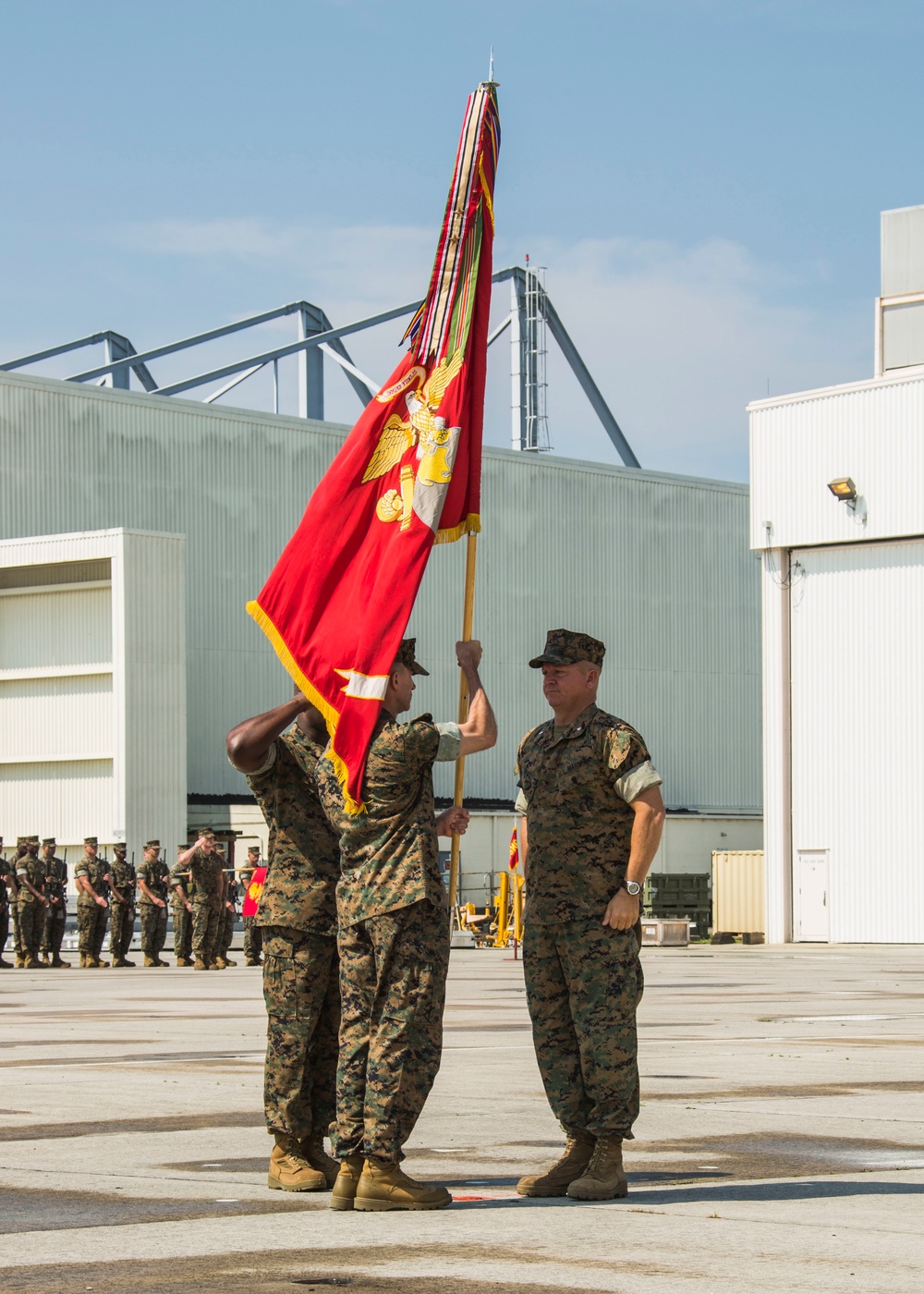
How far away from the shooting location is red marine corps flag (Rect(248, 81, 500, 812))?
8.20 metres

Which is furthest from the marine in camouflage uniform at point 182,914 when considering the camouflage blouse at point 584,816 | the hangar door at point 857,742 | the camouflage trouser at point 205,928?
the camouflage blouse at point 584,816

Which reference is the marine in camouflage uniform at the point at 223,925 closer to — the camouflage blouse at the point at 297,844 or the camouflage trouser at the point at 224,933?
the camouflage trouser at the point at 224,933

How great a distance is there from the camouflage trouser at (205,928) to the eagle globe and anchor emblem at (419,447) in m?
21.6

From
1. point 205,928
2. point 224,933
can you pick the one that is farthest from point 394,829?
point 224,933

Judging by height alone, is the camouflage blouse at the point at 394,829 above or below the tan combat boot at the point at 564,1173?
above

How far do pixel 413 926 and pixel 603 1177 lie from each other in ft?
3.71

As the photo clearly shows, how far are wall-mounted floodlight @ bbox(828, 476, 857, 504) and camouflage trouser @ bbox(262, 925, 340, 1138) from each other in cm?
3717

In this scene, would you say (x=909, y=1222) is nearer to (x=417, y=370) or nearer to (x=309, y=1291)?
(x=309, y=1291)

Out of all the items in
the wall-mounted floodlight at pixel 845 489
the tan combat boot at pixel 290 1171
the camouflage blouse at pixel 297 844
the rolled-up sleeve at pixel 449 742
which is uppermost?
the wall-mounted floodlight at pixel 845 489

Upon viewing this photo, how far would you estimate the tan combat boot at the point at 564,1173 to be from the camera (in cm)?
730

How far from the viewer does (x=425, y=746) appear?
7168 millimetres

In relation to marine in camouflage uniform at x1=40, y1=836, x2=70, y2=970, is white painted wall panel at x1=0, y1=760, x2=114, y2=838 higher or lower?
higher

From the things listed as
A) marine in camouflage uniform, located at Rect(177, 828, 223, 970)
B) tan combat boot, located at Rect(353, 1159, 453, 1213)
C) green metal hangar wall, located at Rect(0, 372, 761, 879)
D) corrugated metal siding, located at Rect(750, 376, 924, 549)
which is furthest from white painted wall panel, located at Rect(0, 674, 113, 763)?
tan combat boot, located at Rect(353, 1159, 453, 1213)

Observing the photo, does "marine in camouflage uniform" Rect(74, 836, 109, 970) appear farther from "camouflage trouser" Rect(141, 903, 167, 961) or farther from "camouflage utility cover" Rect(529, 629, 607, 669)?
"camouflage utility cover" Rect(529, 629, 607, 669)
